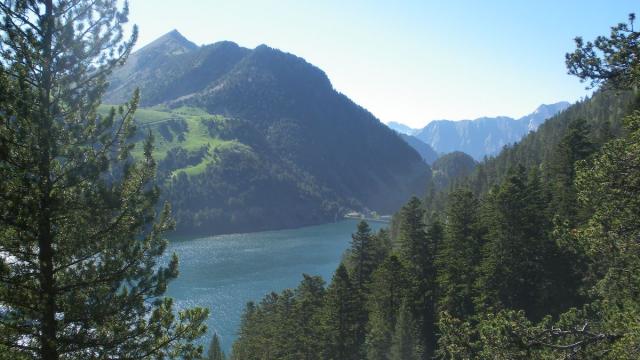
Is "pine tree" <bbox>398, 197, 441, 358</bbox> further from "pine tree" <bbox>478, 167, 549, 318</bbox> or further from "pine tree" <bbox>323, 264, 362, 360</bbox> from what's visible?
"pine tree" <bbox>478, 167, 549, 318</bbox>

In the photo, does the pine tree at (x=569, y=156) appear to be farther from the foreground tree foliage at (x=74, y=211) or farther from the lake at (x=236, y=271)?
the lake at (x=236, y=271)

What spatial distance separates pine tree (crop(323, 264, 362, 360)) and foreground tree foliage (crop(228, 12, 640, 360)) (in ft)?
0.31

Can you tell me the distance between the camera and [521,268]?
36.2m

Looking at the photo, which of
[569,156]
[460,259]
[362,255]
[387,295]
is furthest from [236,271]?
[569,156]

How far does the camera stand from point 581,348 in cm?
1128

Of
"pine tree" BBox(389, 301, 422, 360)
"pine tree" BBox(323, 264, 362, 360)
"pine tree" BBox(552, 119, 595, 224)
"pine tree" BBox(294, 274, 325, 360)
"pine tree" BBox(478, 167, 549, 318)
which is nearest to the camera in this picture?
"pine tree" BBox(478, 167, 549, 318)

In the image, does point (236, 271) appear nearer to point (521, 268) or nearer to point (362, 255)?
point (362, 255)

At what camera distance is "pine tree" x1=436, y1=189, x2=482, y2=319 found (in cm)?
3881

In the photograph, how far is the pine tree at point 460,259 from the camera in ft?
127

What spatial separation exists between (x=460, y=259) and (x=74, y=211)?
32807 mm

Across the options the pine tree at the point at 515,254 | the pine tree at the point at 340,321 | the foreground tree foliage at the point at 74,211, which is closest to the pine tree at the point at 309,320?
the pine tree at the point at 340,321

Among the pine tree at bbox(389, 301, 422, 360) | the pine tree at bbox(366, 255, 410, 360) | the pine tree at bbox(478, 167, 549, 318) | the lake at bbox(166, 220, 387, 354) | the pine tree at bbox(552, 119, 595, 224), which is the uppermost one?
the pine tree at bbox(552, 119, 595, 224)

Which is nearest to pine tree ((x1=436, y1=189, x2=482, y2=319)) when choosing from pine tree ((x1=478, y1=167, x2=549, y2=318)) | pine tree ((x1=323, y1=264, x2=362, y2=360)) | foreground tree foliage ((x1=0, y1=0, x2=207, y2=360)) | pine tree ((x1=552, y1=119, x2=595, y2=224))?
pine tree ((x1=478, y1=167, x2=549, y2=318))

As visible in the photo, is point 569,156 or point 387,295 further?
point 387,295
